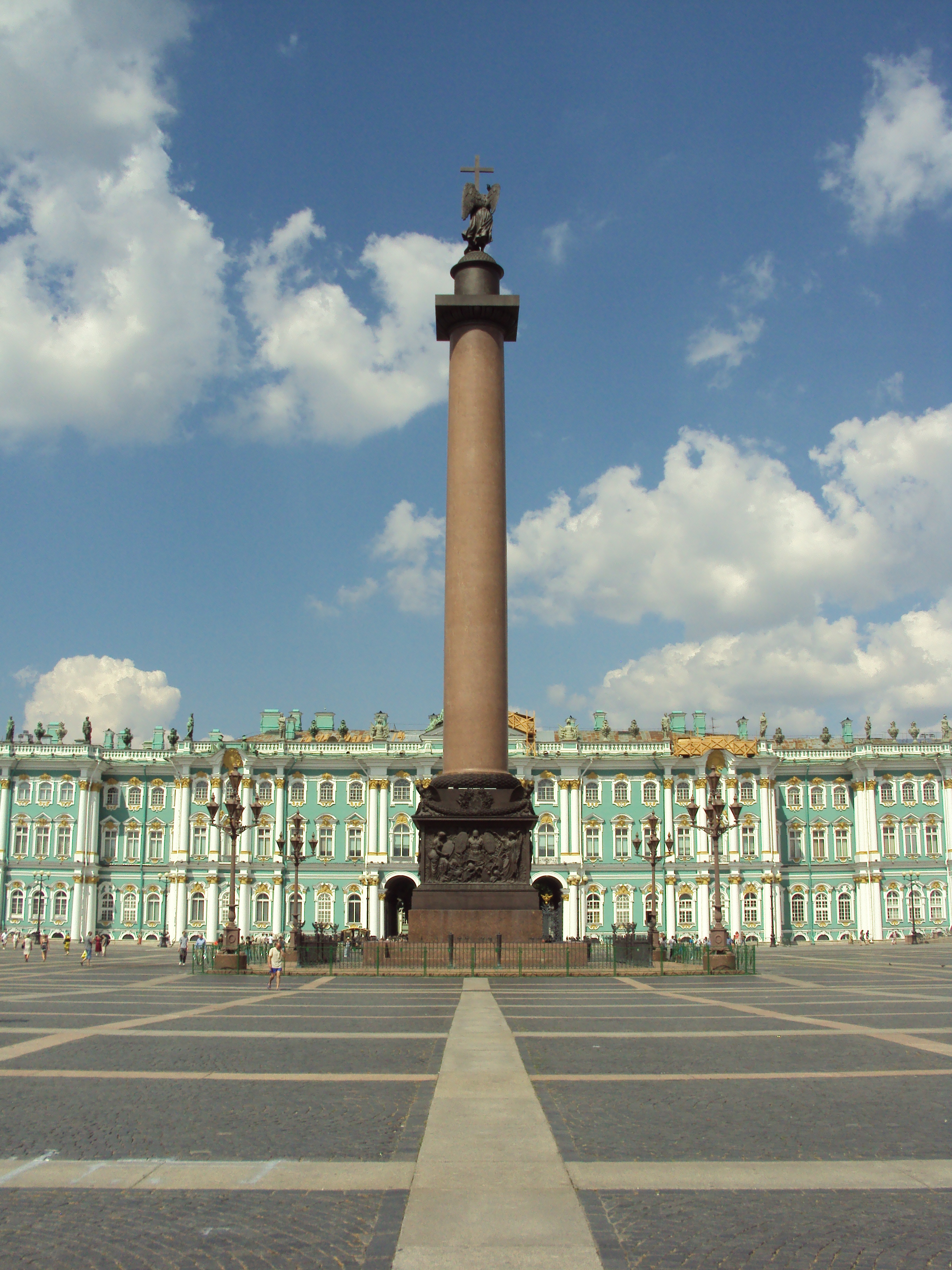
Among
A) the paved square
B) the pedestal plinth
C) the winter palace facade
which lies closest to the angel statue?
the pedestal plinth

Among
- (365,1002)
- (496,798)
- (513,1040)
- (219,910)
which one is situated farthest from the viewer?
(219,910)

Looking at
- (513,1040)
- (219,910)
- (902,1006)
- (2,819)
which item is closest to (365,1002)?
(513,1040)

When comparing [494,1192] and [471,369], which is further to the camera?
[471,369]

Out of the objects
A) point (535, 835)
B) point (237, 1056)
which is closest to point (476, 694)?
point (237, 1056)

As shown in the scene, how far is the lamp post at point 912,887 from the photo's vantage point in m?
77.0

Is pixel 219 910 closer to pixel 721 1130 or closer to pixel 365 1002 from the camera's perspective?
pixel 365 1002

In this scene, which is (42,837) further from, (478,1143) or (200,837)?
(478,1143)

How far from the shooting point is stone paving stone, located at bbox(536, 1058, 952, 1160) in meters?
8.88

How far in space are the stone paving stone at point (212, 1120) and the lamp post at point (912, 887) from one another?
7319 centimetres

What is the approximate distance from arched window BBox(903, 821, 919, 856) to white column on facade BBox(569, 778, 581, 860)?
22880 millimetres

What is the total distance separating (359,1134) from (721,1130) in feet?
10.2

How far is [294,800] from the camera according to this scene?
79125mm

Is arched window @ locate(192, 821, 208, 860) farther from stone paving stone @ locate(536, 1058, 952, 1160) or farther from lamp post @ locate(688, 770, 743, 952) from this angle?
stone paving stone @ locate(536, 1058, 952, 1160)

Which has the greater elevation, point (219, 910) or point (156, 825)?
point (156, 825)
